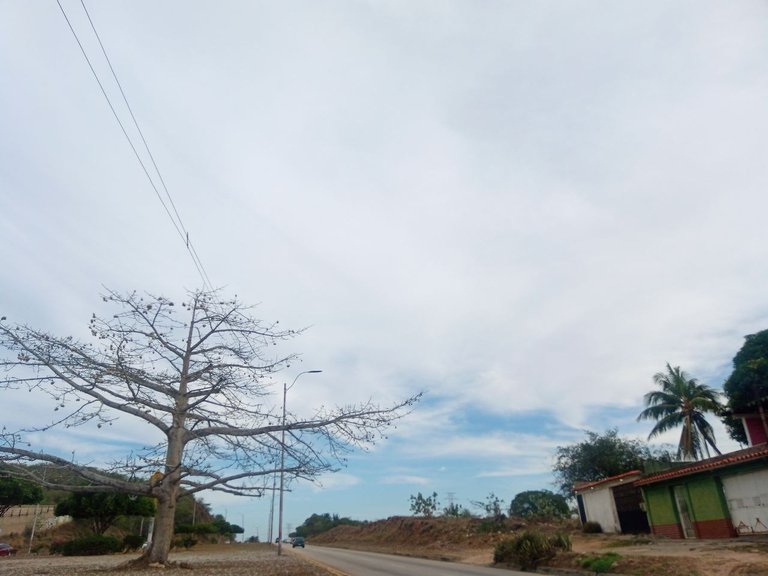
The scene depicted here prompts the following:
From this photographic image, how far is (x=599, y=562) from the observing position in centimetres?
1734

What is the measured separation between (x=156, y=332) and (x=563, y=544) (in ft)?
54.3

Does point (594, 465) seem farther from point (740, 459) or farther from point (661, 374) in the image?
point (740, 459)

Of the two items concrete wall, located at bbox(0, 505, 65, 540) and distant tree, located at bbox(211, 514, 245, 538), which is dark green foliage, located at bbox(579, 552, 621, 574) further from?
distant tree, located at bbox(211, 514, 245, 538)

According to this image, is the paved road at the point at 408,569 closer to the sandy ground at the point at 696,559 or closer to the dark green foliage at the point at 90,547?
the sandy ground at the point at 696,559

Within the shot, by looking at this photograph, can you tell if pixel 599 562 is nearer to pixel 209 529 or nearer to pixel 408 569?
pixel 408 569

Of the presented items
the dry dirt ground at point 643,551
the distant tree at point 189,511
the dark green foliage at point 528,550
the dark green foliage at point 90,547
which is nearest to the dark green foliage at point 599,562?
the dry dirt ground at point 643,551

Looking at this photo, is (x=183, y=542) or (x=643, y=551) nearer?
(x=643, y=551)

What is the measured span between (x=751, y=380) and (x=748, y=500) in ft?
41.8

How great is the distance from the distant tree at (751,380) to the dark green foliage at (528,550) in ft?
55.2

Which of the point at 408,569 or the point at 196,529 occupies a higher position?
the point at 196,529

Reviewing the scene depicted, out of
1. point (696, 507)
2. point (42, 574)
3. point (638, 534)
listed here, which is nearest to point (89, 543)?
→ point (42, 574)

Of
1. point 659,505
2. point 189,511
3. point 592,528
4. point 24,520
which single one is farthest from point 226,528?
point 659,505

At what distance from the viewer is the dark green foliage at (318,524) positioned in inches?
4038

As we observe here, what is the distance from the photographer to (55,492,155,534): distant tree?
37.7 m
